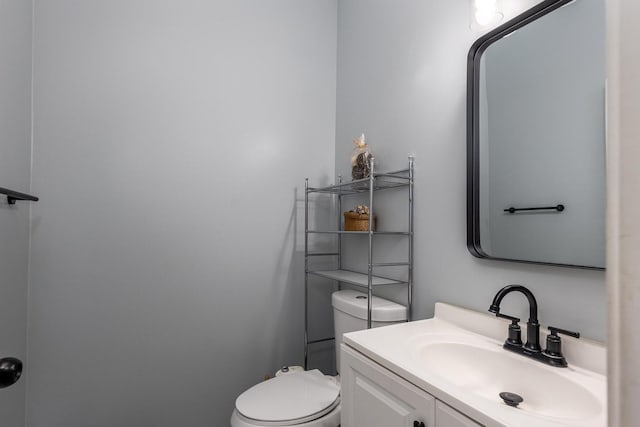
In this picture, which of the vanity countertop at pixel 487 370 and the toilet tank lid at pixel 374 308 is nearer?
the vanity countertop at pixel 487 370

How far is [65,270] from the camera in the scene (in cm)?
140

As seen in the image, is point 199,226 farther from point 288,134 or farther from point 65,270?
point 288,134

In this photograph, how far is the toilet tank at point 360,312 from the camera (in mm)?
1346

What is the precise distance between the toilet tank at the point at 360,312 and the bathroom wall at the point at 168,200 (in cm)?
40

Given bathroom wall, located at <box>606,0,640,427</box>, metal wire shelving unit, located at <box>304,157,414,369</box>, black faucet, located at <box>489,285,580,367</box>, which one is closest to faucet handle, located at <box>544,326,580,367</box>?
black faucet, located at <box>489,285,580,367</box>

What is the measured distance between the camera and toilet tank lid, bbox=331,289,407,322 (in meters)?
1.34

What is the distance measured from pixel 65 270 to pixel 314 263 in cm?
120

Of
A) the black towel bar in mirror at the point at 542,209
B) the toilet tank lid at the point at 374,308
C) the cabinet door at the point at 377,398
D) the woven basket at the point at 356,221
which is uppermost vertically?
the black towel bar in mirror at the point at 542,209

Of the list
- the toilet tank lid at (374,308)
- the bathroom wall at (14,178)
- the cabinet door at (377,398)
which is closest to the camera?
the cabinet door at (377,398)

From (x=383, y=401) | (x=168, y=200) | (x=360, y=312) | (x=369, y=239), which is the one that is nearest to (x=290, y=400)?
(x=360, y=312)

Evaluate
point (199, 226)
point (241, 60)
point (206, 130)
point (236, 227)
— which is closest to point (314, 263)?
point (236, 227)

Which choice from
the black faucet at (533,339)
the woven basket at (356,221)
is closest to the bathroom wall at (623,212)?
the black faucet at (533,339)

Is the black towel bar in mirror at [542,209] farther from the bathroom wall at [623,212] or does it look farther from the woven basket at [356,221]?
the bathroom wall at [623,212]

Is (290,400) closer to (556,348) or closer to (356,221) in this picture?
(356,221)
